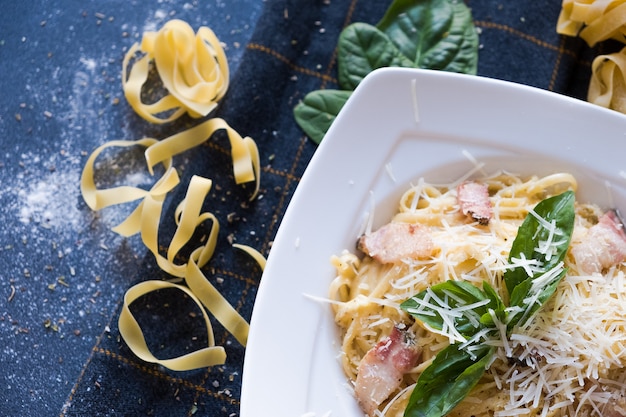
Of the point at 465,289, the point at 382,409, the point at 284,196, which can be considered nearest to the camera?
the point at 465,289

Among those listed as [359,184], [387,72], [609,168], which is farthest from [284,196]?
[609,168]

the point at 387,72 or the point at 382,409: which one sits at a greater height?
the point at 387,72

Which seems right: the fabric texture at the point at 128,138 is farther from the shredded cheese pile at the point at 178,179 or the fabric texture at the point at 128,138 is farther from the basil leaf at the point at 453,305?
the basil leaf at the point at 453,305

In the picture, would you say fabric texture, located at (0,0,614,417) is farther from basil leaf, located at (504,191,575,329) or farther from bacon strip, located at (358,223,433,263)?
basil leaf, located at (504,191,575,329)

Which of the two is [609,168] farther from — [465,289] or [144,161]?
[144,161]

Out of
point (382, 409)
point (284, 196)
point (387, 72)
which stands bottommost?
point (382, 409)

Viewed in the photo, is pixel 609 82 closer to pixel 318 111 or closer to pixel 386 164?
pixel 386 164

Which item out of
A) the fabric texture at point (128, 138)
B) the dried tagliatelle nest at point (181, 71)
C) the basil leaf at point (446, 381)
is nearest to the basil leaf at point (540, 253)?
the basil leaf at point (446, 381)

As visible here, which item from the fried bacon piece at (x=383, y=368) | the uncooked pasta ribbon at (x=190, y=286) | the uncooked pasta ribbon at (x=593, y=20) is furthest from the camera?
the uncooked pasta ribbon at (x=593, y=20)
